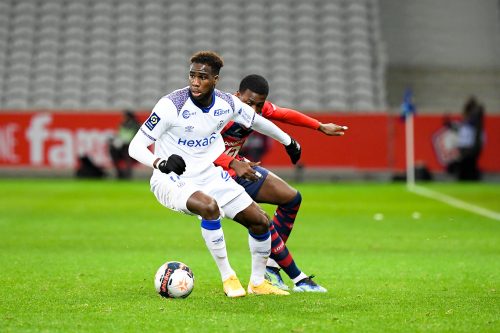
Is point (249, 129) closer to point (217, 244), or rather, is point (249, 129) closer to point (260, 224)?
point (260, 224)

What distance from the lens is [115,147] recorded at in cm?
2625

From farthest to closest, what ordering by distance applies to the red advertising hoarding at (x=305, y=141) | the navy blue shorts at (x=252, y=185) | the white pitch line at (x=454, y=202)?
the red advertising hoarding at (x=305, y=141) < the white pitch line at (x=454, y=202) < the navy blue shorts at (x=252, y=185)

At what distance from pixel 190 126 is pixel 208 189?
0.58 m

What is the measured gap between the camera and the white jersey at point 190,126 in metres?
8.41

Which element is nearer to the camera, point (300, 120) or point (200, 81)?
point (200, 81)

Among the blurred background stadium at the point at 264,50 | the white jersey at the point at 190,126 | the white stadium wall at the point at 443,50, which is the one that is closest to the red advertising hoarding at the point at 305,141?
the blurred background stadium at the point at 264,50

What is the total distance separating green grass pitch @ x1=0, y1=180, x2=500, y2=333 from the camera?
24.1ft

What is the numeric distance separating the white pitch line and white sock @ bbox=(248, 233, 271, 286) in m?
9.22

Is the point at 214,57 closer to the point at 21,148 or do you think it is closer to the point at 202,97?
the point at 202,97

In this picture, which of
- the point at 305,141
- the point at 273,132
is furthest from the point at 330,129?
the point at 305,141

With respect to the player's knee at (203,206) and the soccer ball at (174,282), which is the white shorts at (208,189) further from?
the soccer ball at (174,282)

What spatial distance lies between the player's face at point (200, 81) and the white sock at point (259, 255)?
51.9 inches

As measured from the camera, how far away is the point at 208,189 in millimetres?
8742

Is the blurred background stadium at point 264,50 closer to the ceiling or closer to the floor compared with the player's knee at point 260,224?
closer to the ceiling
